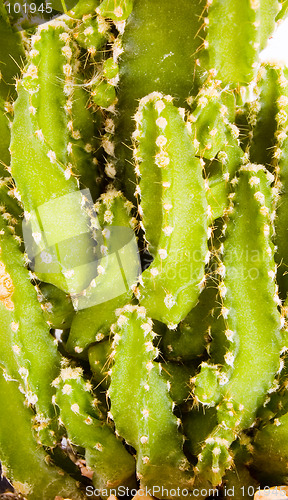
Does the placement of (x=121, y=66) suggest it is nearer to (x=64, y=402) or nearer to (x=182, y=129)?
(x=182, y=129)

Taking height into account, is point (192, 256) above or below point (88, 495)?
above

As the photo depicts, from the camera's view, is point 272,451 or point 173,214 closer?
point 173,214

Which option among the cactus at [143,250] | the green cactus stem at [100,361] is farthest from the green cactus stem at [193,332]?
the green cactus stem at [100,361]

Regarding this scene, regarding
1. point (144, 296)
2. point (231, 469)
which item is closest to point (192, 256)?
point (144, 296)

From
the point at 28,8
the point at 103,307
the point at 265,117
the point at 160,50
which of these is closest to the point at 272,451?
the point at 103,307

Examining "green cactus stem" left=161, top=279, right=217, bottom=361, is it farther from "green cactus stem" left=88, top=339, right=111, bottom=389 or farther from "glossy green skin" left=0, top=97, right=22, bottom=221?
"glossy green skin" left=0, top=97, right=22, bottom=221

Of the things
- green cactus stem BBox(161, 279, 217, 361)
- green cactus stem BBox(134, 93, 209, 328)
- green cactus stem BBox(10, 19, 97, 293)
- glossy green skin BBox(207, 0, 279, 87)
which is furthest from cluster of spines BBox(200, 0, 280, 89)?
green cactus stem BBox(161, 279, 217, 361)

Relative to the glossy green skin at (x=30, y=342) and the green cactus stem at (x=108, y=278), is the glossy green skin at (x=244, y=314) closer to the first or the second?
the green cactus stem at (x=108, y=278)

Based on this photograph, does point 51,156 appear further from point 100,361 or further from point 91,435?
point 91,435
